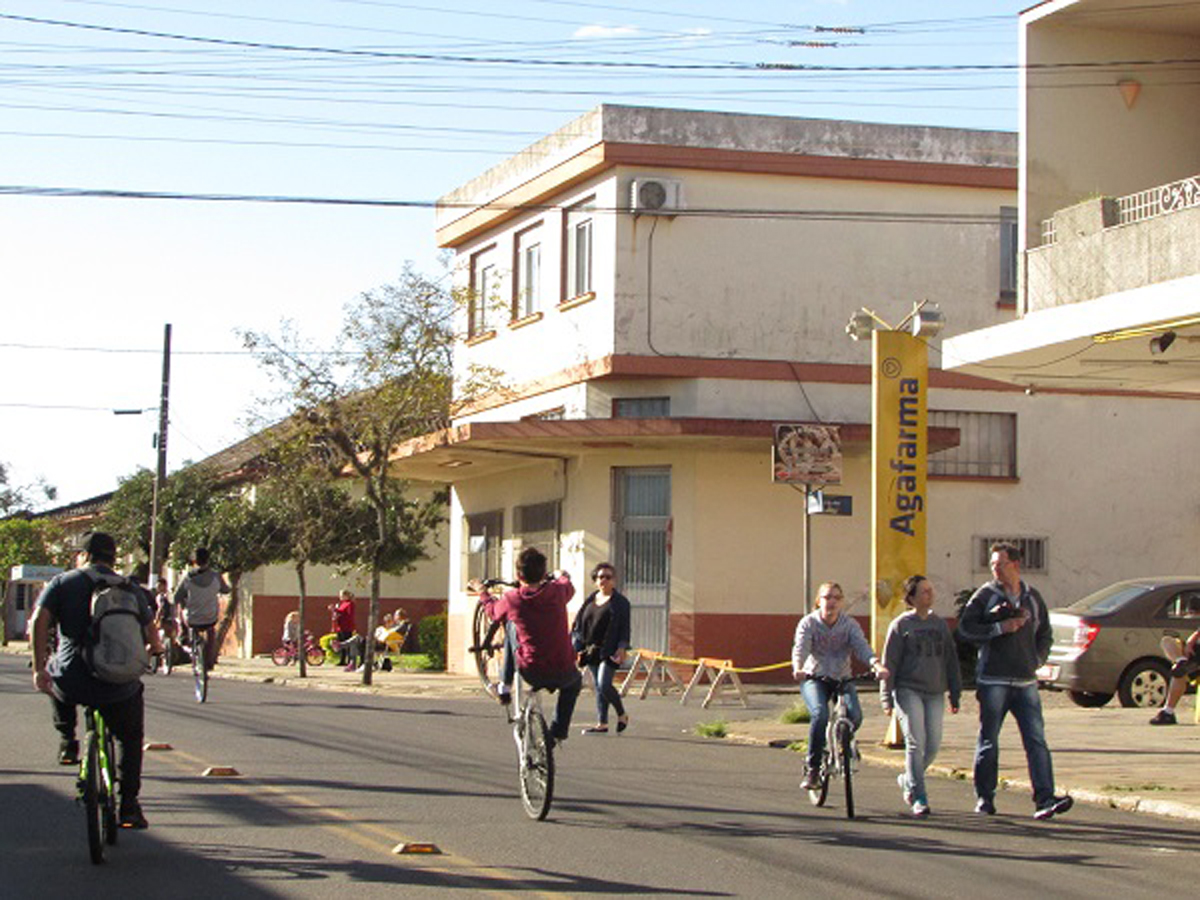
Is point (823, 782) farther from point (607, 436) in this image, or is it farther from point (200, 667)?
point (607, 436)

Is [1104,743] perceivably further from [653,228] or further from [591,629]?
[653,228]

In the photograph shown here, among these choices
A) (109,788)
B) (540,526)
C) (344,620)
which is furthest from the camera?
(344,620)

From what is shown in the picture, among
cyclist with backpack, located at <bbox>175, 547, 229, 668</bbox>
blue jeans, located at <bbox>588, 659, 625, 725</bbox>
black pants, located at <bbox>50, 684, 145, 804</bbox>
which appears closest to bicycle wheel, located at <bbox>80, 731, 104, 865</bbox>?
black pants, located at <bbox>50, 684, 145, 804</bbox>

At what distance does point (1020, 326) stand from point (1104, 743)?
4.25 metres

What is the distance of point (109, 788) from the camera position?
10.5 m

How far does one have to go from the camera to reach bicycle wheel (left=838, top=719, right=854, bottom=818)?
13133 millimetres

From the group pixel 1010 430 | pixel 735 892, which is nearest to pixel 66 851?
pixel 735 892

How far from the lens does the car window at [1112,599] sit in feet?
76.0

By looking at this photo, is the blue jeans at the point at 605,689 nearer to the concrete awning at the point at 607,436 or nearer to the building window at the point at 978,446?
the concrete awning at the point at 607,436

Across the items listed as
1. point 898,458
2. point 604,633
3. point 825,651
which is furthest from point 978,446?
point 825,651

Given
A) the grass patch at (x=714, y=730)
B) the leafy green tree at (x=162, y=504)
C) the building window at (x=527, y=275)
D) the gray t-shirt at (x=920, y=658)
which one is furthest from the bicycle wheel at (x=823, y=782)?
the leafy green tree at (x=162, y=504)

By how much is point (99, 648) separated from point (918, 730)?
5.80m

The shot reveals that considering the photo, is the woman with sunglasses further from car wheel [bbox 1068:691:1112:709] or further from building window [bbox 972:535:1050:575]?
building window [bbox 972:535:1050:575]

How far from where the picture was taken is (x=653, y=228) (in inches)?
1213
